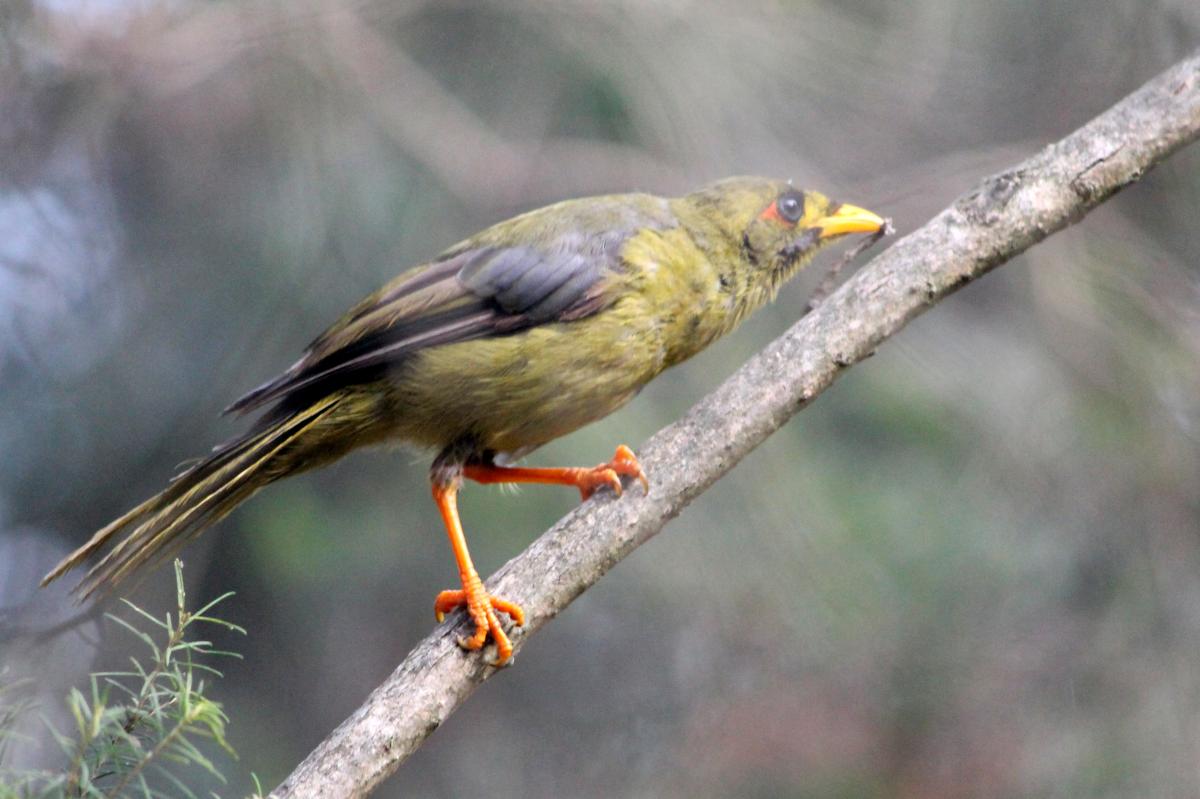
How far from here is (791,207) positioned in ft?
11.8

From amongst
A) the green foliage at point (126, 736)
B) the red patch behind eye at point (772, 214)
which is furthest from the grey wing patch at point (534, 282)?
the green foliage at point (126, 736)

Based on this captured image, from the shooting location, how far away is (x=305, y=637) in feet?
15.1

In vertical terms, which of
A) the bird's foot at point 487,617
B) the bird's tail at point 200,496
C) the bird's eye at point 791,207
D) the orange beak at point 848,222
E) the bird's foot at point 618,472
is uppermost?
the bird's tail at point 200,496

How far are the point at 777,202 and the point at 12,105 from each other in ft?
8.83

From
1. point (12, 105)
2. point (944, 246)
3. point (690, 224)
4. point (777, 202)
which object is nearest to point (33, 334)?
point (12, 105)

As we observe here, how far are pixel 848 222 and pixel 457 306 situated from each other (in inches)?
47.6

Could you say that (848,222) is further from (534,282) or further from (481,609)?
(481,609)

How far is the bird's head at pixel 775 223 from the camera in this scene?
3.54m

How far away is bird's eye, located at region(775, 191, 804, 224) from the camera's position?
11.8 ft

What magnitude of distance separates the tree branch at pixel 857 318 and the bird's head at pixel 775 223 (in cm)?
50

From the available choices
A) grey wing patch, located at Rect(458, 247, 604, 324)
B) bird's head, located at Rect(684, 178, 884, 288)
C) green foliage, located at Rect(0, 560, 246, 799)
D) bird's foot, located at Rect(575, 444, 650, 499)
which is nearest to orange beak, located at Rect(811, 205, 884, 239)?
bird's head, located at Rect(684, 178, 884, 288)

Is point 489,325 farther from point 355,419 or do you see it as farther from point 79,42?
point 79,42

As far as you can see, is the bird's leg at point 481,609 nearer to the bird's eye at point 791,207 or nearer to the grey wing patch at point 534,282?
the grey wing patch at point 534,282

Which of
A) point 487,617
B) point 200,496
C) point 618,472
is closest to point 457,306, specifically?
→ point 618,472
